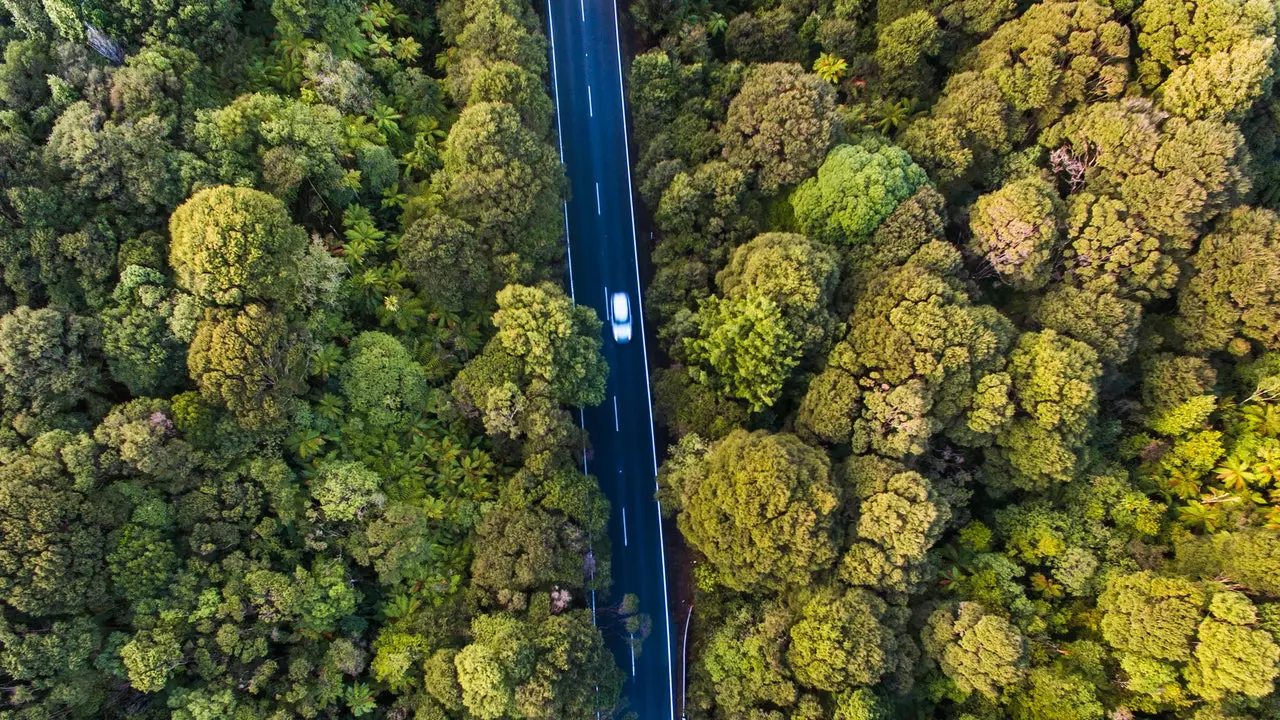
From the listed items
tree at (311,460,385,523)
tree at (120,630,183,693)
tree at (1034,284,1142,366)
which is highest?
tree at (1034,284,1142,366)

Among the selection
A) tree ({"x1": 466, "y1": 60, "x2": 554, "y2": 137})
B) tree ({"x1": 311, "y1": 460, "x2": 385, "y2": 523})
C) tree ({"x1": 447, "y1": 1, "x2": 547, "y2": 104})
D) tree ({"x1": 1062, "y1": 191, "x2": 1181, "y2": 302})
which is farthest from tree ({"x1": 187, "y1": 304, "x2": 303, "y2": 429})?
tree ({"x1": 1062, "y1": 191, "x2": 1181, "y2": 302})

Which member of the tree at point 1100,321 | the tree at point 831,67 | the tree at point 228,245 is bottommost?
the tree at point 1100,321

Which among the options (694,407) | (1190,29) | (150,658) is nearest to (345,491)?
(150,658)

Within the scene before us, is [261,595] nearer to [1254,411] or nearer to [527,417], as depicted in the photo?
[527,417]

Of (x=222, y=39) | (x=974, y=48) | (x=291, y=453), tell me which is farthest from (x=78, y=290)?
(x=974, y=48)

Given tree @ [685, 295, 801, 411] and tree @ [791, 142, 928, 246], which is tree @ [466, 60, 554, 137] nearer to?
tree @ [685, 295, 801, 411]

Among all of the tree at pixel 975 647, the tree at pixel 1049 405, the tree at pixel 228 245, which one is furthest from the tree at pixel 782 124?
the tree at pixel 228 245

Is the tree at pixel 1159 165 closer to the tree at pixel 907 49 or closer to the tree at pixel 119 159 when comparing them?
the tree at pixel 907 49

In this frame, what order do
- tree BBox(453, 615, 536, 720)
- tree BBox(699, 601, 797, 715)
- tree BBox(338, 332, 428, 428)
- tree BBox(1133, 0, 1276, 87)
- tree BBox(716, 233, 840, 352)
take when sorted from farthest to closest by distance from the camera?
tree BBox(338, 332, 428, 428), tree BBox(716, 233, 840, 352), tree BBox(1133, 0, 1276, 87), tree BBox(699, 601, 797, 715), tree BBox(453, 615, 536, 720)
